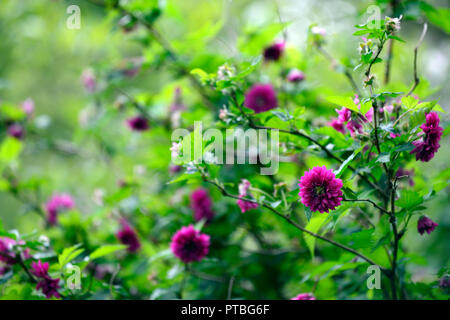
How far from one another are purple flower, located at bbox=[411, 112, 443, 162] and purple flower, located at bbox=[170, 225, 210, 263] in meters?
0.58

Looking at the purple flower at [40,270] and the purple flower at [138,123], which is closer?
the purple flower at [40,270]

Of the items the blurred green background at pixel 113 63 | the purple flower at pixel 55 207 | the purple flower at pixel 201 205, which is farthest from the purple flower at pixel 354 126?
the purple flower at pixel 55 207

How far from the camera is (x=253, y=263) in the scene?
4.43 feet

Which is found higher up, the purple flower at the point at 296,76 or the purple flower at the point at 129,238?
the purple flower at the point at 296,76

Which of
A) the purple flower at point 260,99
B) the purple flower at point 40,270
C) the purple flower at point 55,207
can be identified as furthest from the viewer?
the purple flower at point 55,207

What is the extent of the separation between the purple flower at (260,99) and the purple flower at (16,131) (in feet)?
3.37

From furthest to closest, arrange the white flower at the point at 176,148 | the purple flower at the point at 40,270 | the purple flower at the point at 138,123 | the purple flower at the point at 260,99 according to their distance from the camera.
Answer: the purple flower at the point at 138,123 → the purple flower at the point at 260,99 → the purple flower at the point at 40,270 → the white flower at the point at 176,148

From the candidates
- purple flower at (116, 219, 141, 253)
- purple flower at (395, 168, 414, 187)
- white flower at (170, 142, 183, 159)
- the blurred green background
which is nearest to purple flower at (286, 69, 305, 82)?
the blurred green background

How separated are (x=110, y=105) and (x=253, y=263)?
0.90 meters

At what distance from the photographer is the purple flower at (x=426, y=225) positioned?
32.3 inches

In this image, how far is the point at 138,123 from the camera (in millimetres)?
1552

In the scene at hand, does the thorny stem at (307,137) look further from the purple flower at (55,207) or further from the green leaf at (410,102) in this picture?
the purple flower at (55,207)
